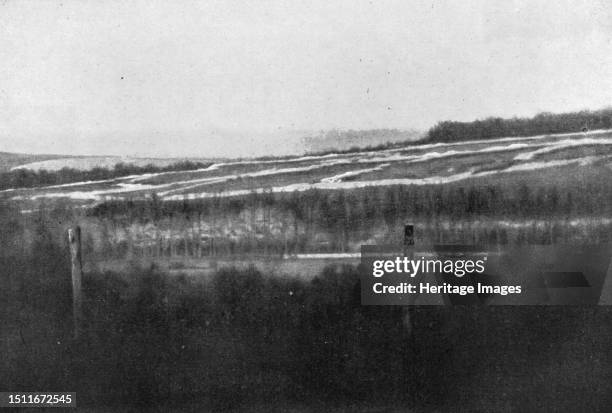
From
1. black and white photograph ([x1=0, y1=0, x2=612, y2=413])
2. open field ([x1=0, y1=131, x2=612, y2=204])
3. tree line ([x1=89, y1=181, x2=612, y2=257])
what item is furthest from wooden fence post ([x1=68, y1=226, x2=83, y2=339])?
open field ([x1=0, y1=131, x2=612, y2=204])

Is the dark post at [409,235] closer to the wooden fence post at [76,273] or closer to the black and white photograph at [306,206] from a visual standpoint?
the black and white photograph at [306,206]

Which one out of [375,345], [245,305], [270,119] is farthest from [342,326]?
[270,119]

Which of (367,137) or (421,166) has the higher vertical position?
(367,137)

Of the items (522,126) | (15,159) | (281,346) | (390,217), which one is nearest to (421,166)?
(390,217)

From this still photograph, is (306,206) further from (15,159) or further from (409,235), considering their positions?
(15,159)

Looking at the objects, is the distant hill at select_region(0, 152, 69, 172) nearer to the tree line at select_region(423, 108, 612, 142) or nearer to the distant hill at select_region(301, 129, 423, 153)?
the distant hill at select_region(301, 129, 423, 153)

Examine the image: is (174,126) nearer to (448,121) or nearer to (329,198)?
(329,198)
